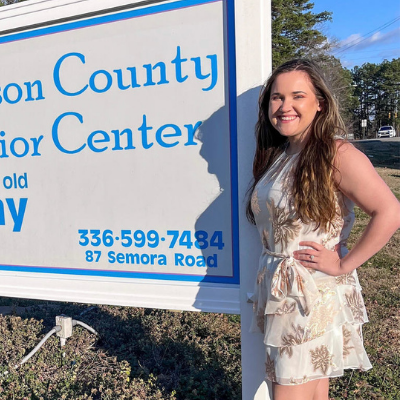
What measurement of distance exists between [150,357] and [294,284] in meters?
1.83

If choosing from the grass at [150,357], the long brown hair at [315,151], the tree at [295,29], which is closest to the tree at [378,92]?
the tree at [295,29]

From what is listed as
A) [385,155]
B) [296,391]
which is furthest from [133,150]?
[385,155]

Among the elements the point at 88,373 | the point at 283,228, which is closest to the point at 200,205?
the point at 283,228

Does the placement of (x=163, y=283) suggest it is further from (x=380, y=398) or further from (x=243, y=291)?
(x=380, y=398)

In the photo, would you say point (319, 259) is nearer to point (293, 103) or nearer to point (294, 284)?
point (294, 284)

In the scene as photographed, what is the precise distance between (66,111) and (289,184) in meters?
1.31

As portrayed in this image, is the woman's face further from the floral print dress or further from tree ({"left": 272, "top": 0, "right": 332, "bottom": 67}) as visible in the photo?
tree ({"left": 272, "top": 0, "right": 332, "bottom": 67})

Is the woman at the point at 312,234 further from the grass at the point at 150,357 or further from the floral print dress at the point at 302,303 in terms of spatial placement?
the grass at the point at 150,357

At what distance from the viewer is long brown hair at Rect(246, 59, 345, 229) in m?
1.50

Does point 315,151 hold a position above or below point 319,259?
above

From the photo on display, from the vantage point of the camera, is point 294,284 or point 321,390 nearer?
point 294,284

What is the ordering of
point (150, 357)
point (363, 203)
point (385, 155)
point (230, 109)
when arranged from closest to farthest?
1. point (363, 203)
2. point (230, 109)
3. point (150, 357)
4. point (385, 155)

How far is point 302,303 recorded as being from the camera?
1553mm

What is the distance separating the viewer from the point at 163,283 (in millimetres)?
2170
